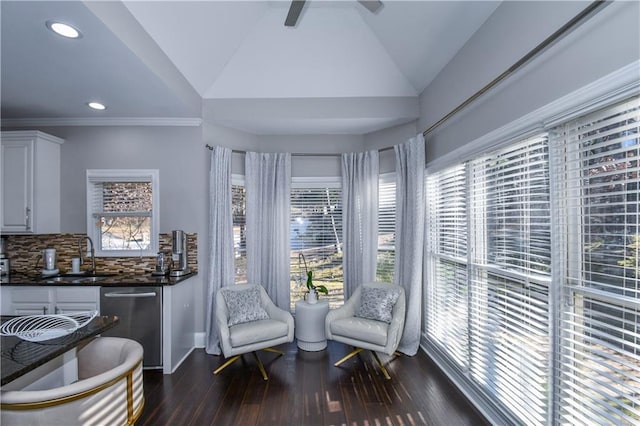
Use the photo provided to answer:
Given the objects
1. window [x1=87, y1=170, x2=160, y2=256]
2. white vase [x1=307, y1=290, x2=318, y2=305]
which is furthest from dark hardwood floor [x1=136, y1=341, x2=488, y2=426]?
window [x1=87, y1=170, x2=160, y2=256]

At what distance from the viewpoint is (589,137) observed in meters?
1.64

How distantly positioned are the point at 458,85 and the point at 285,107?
1943 mm

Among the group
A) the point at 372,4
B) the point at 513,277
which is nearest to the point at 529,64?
the point at 372,4

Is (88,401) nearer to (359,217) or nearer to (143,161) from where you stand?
(143,161)

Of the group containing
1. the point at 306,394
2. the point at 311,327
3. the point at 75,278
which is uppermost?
the point at 75,278

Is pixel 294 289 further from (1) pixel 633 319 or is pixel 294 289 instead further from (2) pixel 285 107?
(1) pixel 633 319

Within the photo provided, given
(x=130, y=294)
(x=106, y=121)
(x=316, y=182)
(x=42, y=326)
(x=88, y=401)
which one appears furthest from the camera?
(x=316, y=182)

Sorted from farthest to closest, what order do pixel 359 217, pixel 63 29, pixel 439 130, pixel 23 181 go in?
pixel 359 217 < pixel 23 181 < pixel 439 130 < pixel 63 29

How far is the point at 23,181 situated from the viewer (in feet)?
11.7

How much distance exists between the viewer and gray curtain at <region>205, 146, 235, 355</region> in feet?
12.3

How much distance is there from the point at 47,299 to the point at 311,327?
2.78 meters

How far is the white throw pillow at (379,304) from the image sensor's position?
138 inches

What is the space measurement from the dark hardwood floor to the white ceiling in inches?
111

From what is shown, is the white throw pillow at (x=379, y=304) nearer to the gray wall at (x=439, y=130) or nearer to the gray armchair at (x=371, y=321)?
the gray armchair at (x=371, y=321)
